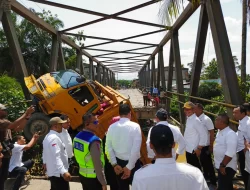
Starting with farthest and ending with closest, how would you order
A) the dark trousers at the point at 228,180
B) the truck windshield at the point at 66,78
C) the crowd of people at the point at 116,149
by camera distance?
the truck windshield at the point at 66,78, the dark trousers at the point at 228,180, the crowd of people at the point at 116,149

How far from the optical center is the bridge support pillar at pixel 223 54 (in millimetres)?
5570

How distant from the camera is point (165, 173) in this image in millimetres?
1861

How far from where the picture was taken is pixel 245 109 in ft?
13.4

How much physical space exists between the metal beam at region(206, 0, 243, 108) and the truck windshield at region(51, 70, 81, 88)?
4.53m

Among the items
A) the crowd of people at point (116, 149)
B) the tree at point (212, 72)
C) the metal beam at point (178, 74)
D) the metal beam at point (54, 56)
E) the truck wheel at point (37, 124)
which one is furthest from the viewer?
the tree at point (212, 72)

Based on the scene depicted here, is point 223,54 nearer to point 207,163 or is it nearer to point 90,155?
point 207,163

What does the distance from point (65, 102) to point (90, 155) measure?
5262 mm

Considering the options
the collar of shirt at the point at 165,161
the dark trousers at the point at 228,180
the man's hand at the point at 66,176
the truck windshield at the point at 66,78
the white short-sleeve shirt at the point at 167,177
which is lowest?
the dark trousers at the point at 228,180

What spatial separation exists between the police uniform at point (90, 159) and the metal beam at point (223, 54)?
127 inches

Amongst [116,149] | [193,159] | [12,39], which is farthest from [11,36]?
[193,159]

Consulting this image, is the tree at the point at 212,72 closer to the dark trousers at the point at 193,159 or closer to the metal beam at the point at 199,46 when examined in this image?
the metal beam at the point at 199,46

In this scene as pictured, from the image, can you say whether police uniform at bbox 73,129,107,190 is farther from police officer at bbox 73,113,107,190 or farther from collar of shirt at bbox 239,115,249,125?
collar of shirt at bbox 239,115,249,125

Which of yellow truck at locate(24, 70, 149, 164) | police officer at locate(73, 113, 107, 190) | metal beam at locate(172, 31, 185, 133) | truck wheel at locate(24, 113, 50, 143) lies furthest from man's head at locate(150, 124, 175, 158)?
metal beam at locate(172, 31, 185, 133)

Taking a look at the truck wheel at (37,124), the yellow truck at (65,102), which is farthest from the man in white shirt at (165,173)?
the truck wheel at (37,124)
